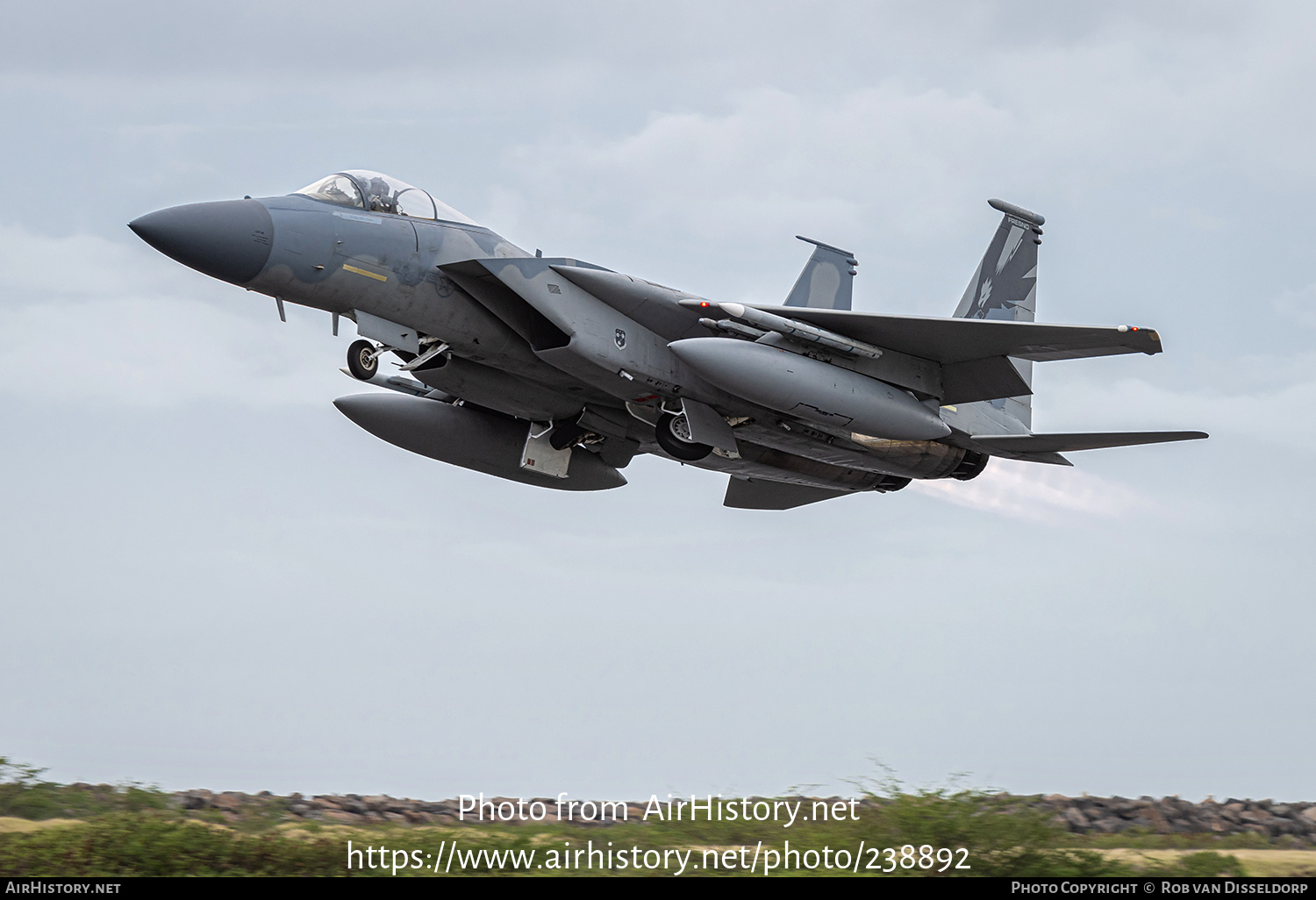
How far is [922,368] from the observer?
13875 millimetres

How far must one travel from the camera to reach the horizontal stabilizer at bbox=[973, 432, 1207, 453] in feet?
45.9

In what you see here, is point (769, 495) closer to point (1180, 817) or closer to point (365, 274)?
point (1180, 817)

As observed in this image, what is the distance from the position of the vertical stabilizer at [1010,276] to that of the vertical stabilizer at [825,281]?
1625mm

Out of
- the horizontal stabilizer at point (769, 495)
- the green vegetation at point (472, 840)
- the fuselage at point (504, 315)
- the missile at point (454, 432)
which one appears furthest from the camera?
the horizontal stabilizer at point (769, 495)

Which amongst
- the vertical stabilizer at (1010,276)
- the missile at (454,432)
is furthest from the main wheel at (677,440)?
the vertical stabilizer at (1010,276)

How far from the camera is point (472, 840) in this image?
31.6 feet

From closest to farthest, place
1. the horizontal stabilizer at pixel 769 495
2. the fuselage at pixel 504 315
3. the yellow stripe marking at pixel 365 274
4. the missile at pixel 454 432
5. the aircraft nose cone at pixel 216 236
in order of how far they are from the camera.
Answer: the aircraft nose cone at pixel 216 236
the fuselage at pixel 504 315
the yellow stripe marking at pixel 365 274
the missile at pixel 454 432
the horizontal stabilizer at pixel 769 495

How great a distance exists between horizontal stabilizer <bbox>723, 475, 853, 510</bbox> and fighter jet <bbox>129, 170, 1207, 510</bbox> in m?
1.93

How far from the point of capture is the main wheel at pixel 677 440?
44.7 feet

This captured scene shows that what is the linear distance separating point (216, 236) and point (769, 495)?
9119mm

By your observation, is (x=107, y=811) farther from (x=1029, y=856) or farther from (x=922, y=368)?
(x=922, y=368)

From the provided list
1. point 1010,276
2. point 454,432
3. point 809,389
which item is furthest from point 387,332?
point 1010,276

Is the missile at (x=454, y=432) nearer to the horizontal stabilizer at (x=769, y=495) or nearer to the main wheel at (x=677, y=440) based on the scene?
the main wheel at (x=677, y=440)
